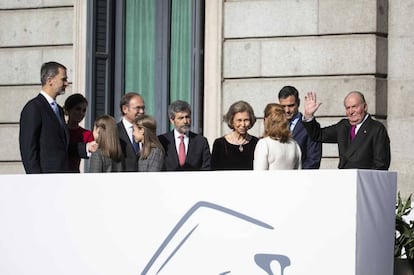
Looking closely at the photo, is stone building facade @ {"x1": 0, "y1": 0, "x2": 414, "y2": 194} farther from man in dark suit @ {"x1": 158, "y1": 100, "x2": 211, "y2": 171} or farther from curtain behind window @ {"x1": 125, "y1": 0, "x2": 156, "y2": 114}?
man in dark suit @ {"x1": 158, "y1": 100, "x2": 211, "y2": 171}

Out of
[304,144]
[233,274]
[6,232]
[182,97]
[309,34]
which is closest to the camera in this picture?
[233,274]

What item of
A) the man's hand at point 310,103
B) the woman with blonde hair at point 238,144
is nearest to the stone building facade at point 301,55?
the man's hand at point 310,103

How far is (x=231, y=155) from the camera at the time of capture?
12125 millimetres

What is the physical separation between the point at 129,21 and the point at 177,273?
8171mm

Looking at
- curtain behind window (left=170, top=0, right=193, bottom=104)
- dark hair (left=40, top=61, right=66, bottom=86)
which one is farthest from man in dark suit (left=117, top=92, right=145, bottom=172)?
curtain behind window (left=170, top=0, right=193, bottom=104)

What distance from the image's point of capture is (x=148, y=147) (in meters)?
11.8

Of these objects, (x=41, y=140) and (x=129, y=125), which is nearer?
(x=41, y=140)

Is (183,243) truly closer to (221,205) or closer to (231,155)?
(221,205)

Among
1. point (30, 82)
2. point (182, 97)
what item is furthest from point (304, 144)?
point (30, 82)

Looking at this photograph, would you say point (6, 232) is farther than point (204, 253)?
Yes

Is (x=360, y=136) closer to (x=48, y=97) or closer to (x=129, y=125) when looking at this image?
(x=129, y=125)

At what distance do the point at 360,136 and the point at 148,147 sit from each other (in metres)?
1.91

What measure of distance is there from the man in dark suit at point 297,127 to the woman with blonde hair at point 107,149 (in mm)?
1847

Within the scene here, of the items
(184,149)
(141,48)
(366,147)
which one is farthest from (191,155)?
(141,48)
